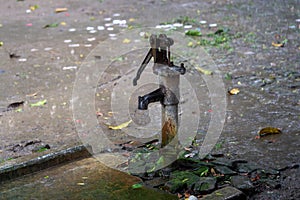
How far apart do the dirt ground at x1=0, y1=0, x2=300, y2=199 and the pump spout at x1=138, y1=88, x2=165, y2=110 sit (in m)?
0.74

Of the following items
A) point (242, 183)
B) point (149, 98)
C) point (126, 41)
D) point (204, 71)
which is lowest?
point (242, 183)

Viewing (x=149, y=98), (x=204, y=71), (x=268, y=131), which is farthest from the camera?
(x=204, y=71)

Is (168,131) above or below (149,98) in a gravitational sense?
below

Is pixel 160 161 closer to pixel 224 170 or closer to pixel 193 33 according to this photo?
pixel 224 170

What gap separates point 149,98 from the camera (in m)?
2.79

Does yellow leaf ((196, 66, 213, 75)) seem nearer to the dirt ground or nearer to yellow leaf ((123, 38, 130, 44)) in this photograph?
the dirt ground

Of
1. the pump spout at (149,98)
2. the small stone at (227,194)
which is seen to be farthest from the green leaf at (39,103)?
the small stone at (227,194)

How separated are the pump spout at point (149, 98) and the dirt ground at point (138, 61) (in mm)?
744

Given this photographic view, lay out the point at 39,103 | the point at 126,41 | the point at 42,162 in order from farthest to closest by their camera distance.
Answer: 1. the point at 126,41
2. the point at 39,103
3. the point at 42,162

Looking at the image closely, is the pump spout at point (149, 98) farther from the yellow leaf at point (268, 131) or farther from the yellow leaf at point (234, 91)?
the yellow leaf at point (234, 91)

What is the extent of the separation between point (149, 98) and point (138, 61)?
111 inches

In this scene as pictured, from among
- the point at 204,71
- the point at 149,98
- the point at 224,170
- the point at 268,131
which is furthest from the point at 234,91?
the point at 149,98

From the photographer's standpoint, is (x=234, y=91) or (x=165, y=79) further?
(x=234, y=91)

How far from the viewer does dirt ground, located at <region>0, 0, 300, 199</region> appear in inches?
143
